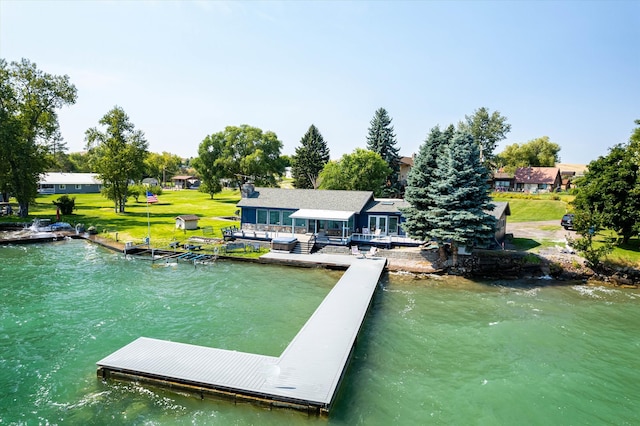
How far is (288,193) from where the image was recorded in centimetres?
3281

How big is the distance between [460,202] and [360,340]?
40.3 feet

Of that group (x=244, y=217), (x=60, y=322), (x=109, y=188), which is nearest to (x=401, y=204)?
Result: (x=244, y=217)

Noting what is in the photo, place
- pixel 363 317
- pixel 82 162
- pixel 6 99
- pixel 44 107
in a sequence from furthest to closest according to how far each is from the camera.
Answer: pixel 82 162 < pixel 44 107 < pixel 6 99 < pixel 363 317

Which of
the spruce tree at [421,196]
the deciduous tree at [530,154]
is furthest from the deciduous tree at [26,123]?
the deciduous tree at [530,154]

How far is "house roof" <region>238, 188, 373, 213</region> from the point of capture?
30.2m

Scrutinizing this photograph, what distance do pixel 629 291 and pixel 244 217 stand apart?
26587 millimetres

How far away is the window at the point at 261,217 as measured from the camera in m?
31.7

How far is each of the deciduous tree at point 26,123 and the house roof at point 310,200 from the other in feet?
A: 73.9

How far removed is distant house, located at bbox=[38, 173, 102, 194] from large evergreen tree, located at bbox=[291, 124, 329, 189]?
36.0m

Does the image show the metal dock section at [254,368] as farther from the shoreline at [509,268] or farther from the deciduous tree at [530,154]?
the deciduous tree at [530,154]

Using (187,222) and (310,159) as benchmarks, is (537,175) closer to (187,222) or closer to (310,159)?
(310,159)

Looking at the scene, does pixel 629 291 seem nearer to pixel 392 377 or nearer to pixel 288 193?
pixel 392 377

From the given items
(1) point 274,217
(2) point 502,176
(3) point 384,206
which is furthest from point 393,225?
(2) point 502,176

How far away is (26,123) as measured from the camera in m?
39.7
